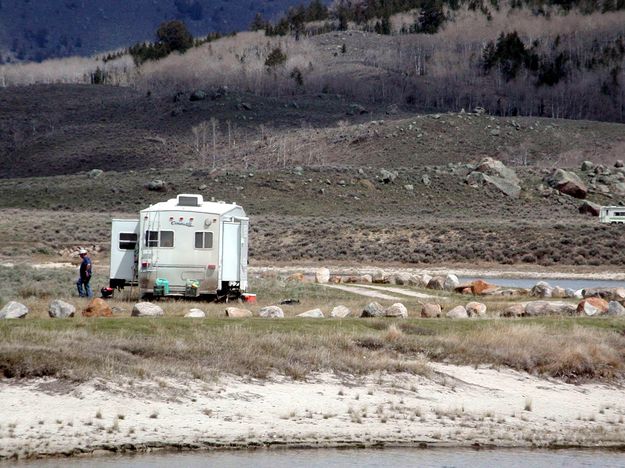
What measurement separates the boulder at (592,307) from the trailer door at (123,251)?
11.7m

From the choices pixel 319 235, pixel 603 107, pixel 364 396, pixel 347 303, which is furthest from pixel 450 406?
pixel 603 107

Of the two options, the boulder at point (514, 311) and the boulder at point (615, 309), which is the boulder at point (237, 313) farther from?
the boulder at point (615, 309)

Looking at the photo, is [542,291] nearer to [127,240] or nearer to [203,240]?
[203,240]

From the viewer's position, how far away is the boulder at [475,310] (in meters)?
28.5

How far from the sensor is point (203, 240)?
3016 centimetres

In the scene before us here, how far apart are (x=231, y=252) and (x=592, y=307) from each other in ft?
30.2

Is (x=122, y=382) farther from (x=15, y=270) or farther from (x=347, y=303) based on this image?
(x=15, y=270)

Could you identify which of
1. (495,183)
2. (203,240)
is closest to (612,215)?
(495,183)

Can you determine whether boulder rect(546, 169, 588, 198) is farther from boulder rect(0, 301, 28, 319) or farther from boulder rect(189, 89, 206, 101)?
boulder rect(0, 301, 28, 319)

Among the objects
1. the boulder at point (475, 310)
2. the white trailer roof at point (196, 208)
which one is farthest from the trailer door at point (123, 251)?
the boulder at point (475, 310)

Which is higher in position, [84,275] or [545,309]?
[84,275]

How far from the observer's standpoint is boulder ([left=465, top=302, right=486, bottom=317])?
1121 inches

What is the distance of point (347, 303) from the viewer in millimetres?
31078

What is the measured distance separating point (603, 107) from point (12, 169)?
76842 mm
